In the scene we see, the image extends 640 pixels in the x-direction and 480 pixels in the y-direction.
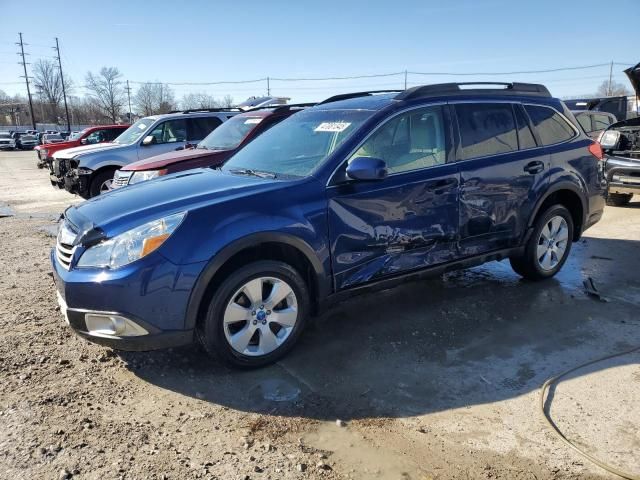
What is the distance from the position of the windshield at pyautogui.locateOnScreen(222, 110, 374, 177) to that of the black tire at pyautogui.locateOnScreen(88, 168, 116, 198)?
661cm

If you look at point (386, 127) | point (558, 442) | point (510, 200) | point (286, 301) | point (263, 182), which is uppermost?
point (386, 127)

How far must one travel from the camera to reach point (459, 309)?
4.73 m

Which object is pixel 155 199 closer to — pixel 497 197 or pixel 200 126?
pixel 497 197

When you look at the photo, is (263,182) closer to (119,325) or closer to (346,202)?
(346,202)

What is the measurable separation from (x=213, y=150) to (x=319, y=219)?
4612 mm

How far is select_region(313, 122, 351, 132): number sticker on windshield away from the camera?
13.6 feet

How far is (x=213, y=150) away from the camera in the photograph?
7828 mm

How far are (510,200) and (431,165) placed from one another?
1021 mm

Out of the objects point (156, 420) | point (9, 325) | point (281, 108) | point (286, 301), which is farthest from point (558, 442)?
point (281, 108)

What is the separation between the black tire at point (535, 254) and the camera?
16.9 feet

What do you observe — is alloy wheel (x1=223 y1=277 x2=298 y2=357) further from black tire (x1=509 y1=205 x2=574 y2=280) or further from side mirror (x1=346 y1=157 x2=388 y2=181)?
black tire (x1=509 y1=205 x2=574 y2=280)

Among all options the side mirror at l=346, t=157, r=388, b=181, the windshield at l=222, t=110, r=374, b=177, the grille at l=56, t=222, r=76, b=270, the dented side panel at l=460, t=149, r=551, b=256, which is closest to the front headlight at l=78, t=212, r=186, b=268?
the grille at l=56, t=222, r=76, b=270

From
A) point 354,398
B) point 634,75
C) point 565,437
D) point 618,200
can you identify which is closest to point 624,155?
point 618,200

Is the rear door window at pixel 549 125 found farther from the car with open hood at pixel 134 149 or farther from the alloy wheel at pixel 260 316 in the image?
the car with open hood at pixel 134 149
